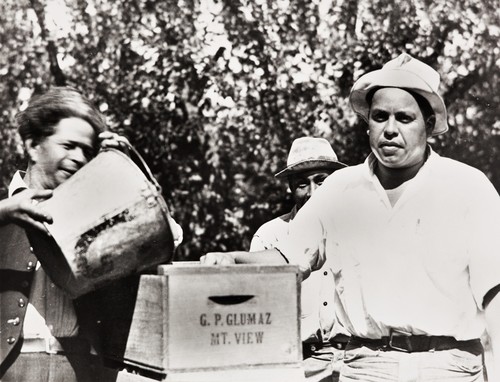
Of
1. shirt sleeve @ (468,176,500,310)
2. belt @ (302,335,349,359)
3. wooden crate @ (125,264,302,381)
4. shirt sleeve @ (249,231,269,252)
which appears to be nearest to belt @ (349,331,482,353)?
shirt sleeve @ (468,176,500,310)

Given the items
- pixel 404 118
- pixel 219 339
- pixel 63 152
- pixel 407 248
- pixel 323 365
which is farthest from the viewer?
pixel 323 365

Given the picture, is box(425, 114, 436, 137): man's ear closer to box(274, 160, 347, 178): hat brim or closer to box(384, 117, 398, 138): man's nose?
box(384, 117, 398, 138): man's nose

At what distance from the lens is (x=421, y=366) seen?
3.40 meters

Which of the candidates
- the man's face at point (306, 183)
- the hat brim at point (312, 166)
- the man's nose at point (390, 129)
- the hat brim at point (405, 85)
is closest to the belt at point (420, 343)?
the man's nose at point (390, 129)

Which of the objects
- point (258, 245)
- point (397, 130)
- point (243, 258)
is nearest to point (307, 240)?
point (243, 258)

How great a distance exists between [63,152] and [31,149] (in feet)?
0.49

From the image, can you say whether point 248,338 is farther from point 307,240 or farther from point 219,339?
point 307,240

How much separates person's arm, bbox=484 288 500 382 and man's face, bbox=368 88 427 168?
2.00ft

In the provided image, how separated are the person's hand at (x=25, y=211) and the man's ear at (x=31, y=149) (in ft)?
1.10

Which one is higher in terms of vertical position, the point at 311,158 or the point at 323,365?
the point at 311,158

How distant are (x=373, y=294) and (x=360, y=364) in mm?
299

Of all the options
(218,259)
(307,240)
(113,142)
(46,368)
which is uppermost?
(113,142)

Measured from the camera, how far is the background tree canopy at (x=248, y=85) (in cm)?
820

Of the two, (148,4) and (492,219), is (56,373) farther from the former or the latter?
(148,4)
